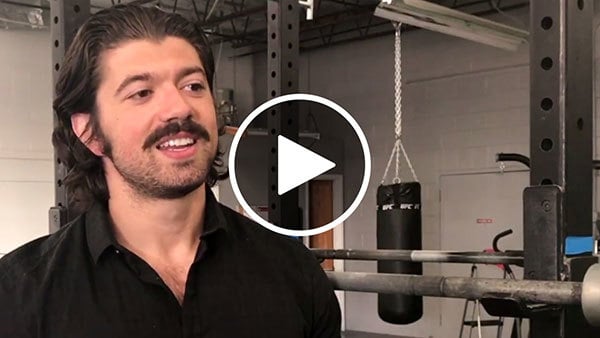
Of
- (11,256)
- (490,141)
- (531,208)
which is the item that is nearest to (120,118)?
(11,256)

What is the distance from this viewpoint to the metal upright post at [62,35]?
1.94m

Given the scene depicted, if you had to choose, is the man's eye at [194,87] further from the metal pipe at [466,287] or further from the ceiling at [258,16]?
the ceiling at [258,16]

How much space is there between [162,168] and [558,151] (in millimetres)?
857

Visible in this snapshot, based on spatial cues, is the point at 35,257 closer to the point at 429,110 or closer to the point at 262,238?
the point at 262,238

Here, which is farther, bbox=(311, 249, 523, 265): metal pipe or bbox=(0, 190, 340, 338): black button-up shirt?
bbox=(311, 249, 523, 265): metal pipe

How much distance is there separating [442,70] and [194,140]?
6880 mm

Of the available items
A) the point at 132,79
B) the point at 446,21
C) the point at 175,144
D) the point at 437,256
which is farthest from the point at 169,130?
the point at 446,21

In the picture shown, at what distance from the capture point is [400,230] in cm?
423

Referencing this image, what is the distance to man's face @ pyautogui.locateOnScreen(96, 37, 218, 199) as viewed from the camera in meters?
1.32

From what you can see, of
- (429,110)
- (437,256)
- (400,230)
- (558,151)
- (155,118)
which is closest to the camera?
(155,118)

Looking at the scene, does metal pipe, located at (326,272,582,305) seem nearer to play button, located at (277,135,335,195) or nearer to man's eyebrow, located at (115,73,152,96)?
play button, located at (277,135,335,195)

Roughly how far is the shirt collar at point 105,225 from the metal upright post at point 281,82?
75 centimetres

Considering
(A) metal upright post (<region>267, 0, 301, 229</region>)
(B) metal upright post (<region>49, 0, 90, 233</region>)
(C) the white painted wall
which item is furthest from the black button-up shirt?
(C) the white painted wall

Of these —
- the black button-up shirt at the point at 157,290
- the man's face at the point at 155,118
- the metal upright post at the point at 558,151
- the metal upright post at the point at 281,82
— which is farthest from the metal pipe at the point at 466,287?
the man's face at the point at 155,118
